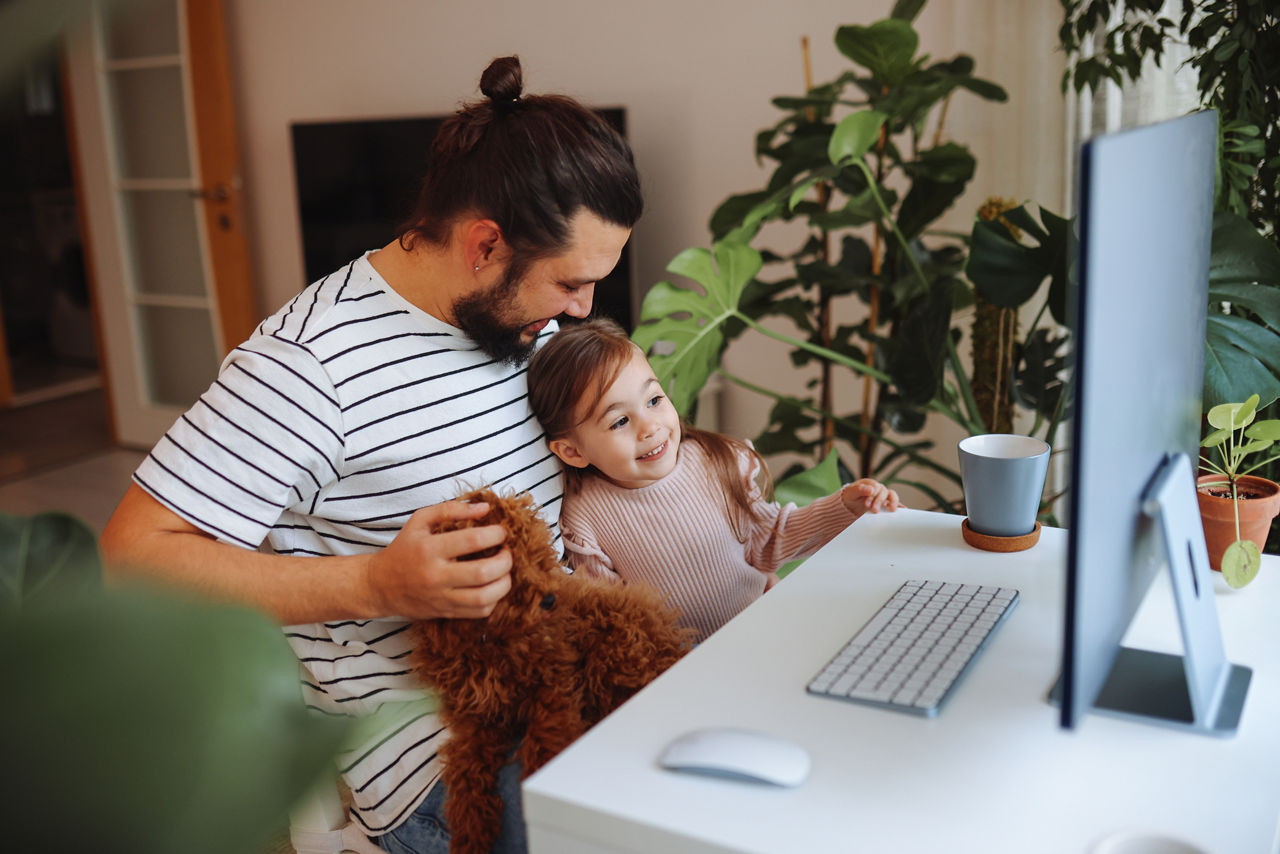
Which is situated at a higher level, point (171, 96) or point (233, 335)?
point (171, 96)

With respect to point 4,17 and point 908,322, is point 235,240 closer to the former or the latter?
point 908,322

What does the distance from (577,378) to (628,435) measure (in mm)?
94

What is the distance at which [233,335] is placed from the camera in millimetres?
4082

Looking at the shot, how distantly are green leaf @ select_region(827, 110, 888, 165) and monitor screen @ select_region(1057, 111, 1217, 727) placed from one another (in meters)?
1.00

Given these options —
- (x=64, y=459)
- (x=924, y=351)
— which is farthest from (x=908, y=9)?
(x=64, y=459)

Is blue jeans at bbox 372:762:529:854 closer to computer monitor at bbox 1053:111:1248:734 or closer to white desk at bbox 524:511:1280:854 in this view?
white desk at bbox 524:511:1280:854

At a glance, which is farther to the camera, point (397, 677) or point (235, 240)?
point (235, 240)

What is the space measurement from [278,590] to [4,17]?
34.1 inches

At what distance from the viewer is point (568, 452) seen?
4.23 ft

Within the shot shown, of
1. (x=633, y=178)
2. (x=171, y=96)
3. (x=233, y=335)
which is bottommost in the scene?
(x=233, y=335)

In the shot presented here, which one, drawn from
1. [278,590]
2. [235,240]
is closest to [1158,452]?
[278,590]

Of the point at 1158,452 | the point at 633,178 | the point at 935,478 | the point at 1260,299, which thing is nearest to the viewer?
the point at 1158,452

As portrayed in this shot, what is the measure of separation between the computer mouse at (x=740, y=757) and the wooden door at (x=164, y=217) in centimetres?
373

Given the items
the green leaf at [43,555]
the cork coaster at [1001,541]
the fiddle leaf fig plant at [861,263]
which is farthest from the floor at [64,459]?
the green leaf at [43,555]
